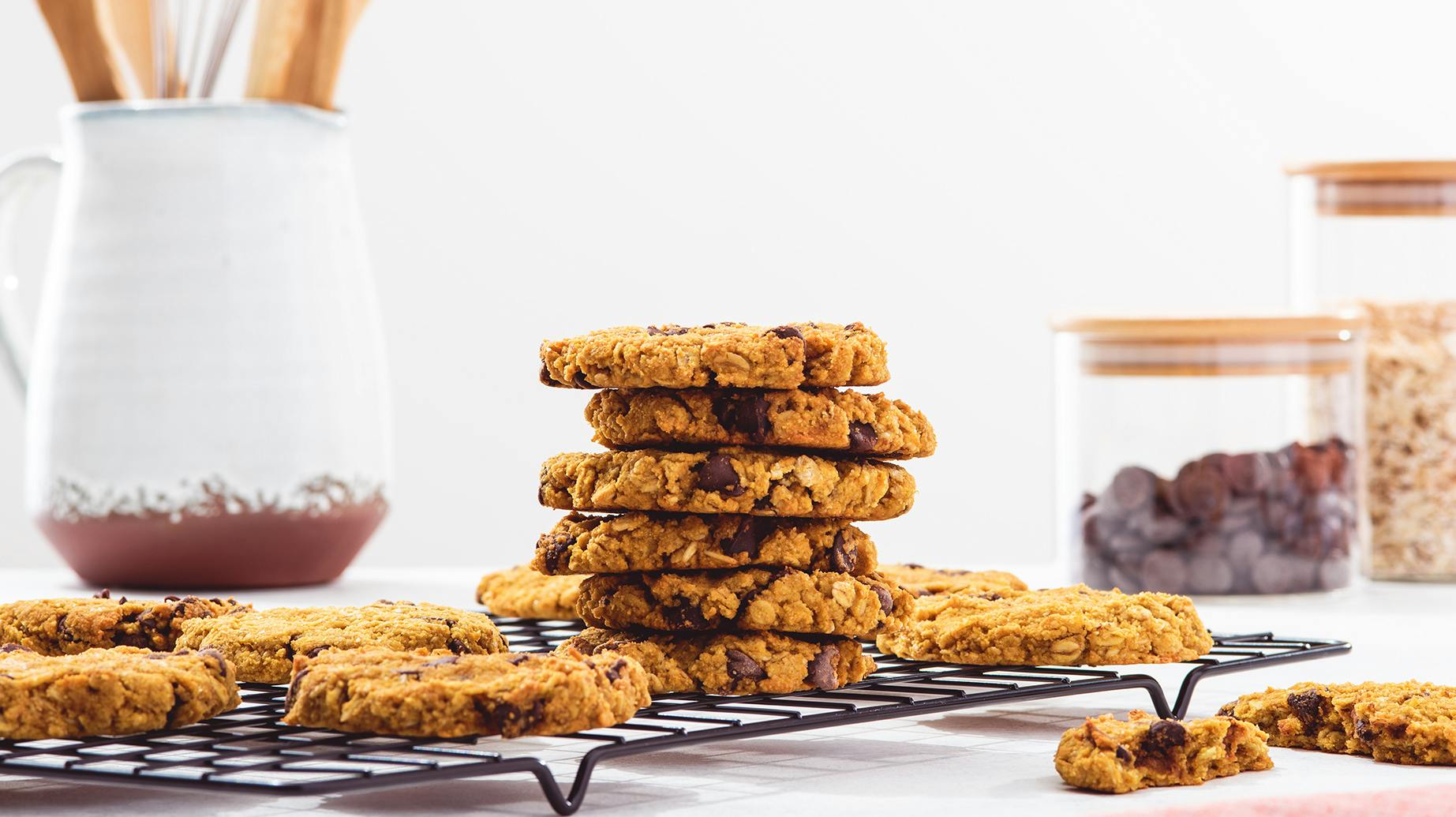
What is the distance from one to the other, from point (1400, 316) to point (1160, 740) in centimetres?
114

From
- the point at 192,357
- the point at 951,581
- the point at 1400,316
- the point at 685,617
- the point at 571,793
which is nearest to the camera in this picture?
the point at 571,793

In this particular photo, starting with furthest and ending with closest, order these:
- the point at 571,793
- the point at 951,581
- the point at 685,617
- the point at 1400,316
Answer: the point at 1400,316 → the point at 951,581 → the point at 685,617 → the point at 571,793

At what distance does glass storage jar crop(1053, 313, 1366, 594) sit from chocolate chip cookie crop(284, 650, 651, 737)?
945 millimetres

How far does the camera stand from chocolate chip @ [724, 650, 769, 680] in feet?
3.38

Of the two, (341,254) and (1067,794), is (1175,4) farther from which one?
(1067,794)

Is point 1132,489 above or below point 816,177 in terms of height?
below

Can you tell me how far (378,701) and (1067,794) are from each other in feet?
1.02

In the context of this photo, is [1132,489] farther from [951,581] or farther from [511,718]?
[511,718]

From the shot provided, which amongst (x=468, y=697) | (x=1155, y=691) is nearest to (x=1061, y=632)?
(x=1155, y=691)

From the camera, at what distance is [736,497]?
3.31ft

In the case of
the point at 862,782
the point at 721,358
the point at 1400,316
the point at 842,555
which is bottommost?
the point at 862,782

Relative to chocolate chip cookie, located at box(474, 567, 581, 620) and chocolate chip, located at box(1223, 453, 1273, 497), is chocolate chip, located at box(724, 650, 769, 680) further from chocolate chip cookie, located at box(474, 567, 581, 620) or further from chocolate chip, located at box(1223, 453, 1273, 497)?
chocolate chip, located at box(1223, 453, 1273, 497)

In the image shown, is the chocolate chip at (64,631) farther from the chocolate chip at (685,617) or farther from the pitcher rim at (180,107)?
the pitcher rim at (180,107)

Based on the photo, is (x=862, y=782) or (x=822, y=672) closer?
(x=862, y=782)
